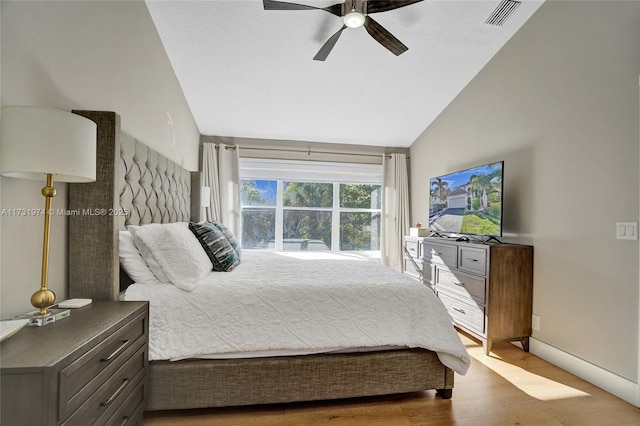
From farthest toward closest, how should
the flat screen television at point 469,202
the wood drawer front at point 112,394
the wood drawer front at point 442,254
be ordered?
1. the wood drawer front at point 442,254
2. the flat screen television at point 469,202
3. the wood drawer front at point 112,394

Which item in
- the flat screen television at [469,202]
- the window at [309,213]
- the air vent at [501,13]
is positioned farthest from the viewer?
the window at [309,213]

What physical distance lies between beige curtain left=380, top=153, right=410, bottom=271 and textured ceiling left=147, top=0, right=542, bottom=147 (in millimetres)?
646

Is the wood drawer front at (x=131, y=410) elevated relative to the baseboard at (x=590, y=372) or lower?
elevated

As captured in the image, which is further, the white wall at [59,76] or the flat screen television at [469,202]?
the flat screen television at [469,202]

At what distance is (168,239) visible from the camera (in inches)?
68.9

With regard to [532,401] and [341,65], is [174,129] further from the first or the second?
[532,401]

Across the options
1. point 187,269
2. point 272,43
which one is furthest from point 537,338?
point 272,43

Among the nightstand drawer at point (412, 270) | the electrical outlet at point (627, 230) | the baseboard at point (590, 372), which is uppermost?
the electrical outlet at point (627, 230)

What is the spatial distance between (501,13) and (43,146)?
3229 mm

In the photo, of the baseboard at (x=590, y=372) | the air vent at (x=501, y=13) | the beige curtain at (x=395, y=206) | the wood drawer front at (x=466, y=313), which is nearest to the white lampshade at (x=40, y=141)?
the wood drawer front at (x=466, y=313)

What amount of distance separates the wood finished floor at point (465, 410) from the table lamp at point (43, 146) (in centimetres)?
105

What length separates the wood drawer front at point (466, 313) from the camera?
8.38 ft

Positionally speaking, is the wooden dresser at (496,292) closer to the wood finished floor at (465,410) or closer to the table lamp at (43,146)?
the wood finished floor at (465,410)

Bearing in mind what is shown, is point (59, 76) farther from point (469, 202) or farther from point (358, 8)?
point (469, 202)
